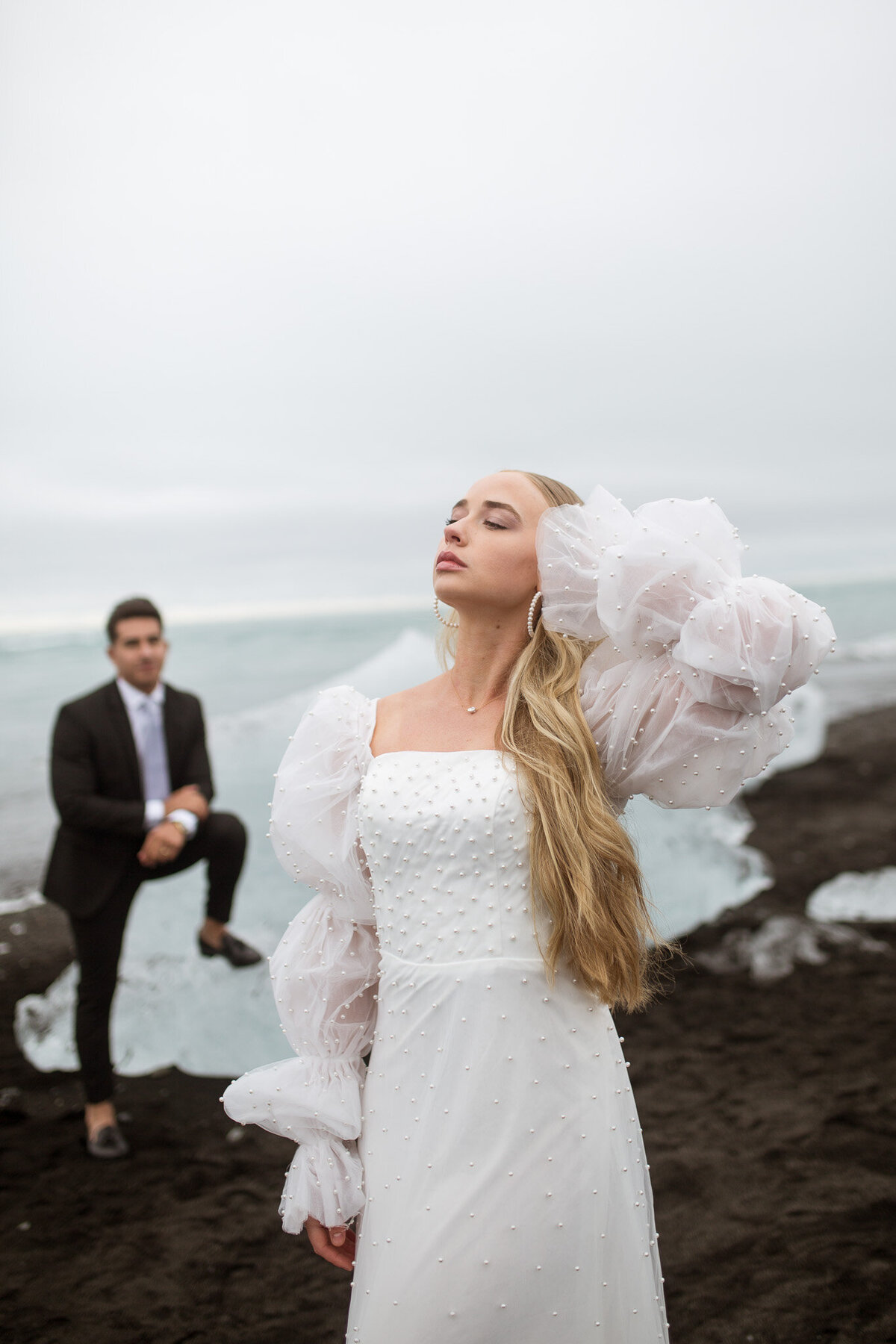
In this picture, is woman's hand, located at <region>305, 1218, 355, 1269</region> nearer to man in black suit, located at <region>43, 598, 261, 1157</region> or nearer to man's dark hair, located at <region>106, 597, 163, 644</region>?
man in black suit, located at <region>43, 598, 261, 1157</region>

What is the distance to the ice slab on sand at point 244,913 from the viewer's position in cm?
506

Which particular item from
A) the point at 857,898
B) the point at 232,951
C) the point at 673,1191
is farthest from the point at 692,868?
the point at 232,951

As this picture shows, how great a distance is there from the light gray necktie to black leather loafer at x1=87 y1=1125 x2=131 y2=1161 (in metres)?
1.29

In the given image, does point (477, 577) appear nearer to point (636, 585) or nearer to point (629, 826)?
point (636, 585)

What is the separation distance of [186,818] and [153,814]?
124 millimetres

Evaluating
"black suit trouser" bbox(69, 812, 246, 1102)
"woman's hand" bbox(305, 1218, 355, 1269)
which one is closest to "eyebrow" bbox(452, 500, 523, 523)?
"woman's hand" bbox(305, 1218, 355, 1269)

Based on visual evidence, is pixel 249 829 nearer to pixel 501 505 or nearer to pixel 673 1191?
pixel 673 1191

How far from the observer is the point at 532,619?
1.94 meters

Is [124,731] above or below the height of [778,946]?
above

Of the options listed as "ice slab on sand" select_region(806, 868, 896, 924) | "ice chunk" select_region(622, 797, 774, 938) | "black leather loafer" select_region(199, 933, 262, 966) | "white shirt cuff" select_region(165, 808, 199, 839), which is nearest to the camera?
"white shirt cuff" select_region(165, 808, 199, 839)

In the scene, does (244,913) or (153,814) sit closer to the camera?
(153,814)

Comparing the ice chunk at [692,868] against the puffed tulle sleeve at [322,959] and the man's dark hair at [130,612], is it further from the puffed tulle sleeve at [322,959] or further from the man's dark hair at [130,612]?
the puffed tulle sleeve at [322,959]

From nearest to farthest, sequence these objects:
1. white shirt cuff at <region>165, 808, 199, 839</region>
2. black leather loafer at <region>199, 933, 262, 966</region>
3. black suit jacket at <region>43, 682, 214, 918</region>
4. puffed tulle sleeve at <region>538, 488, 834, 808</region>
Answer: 1. puffed tulle sleeve at <region>538, 488, 834, 808</region>
2. black suit jacket at <region>43, 682, 214, 918</region>
3. white shirt cuff at <region>165, 808, 199, 839</region>
4. black leather loafer at <region>199, 933, 262, 966</region>

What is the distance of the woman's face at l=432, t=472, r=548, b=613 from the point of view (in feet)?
6.06
